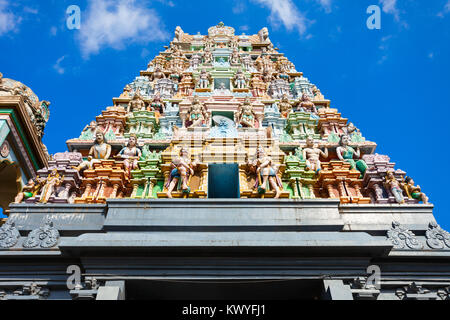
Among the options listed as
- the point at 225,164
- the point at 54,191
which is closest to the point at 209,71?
the point at 225,164

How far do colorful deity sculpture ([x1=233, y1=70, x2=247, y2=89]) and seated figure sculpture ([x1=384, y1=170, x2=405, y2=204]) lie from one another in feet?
28.5

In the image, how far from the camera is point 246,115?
1511 cm

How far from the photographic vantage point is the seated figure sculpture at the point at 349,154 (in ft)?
42.5

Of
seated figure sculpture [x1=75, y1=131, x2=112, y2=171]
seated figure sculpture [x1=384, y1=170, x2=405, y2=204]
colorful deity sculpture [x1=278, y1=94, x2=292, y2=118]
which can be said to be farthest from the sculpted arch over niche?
seated figure sculpture [x1=384, y1=170, x2=405, y2=204]

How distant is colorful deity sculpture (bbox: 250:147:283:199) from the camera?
37.6 ft

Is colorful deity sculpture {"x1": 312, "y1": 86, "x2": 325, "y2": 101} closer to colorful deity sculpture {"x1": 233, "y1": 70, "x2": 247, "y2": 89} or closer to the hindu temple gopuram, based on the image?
the hindu temple gopuram

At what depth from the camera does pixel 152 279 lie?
852cm

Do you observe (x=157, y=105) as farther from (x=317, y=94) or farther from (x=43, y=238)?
(x=43, y=238)

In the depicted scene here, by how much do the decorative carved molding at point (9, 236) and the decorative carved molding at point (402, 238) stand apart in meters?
9.64

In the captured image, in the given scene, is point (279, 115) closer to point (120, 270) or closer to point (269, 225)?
point (269, 225)

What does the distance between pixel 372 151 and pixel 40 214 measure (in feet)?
37.7

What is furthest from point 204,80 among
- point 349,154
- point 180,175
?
point 349,154

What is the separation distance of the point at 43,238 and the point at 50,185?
248cm

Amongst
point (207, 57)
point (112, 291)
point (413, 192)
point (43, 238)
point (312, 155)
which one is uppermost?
point (207, 57)
